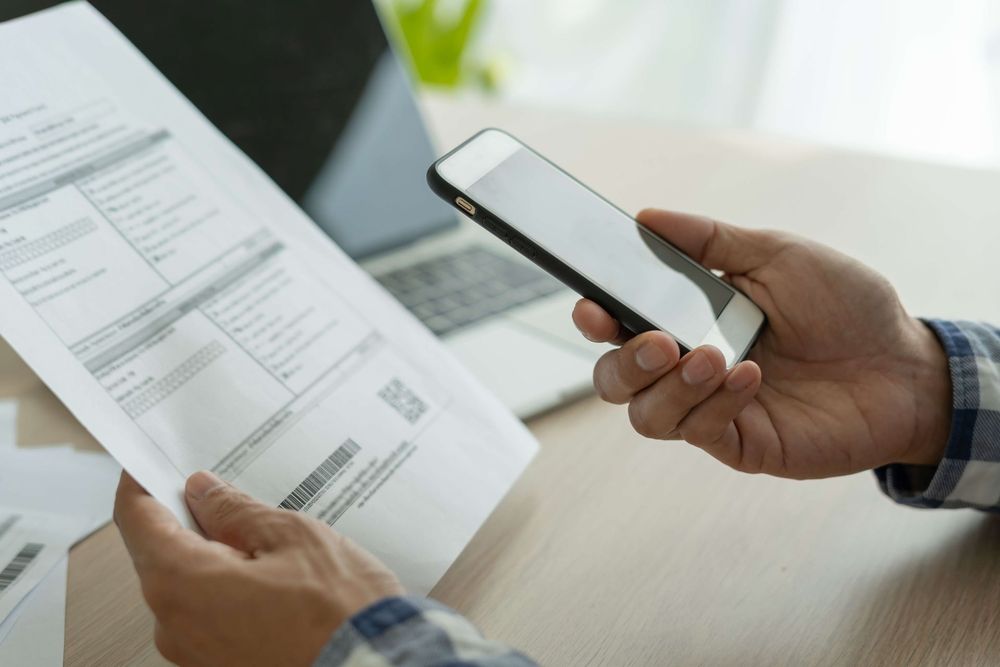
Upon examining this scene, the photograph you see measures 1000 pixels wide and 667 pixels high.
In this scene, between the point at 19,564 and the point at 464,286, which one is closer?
the point at 19,564

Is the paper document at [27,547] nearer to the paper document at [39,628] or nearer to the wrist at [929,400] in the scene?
the paper document at [39,628]

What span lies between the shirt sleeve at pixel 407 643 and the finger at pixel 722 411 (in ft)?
0.65

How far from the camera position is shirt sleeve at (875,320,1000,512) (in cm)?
52

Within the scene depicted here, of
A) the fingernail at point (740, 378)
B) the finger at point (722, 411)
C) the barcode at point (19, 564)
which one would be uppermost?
the barcode at point (19, 564)

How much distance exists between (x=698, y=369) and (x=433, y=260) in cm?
40

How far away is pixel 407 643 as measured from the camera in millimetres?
359

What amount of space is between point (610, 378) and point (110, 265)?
0.94 feet

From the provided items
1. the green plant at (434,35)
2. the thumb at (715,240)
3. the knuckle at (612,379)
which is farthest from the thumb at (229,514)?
the green plant at (434,35)

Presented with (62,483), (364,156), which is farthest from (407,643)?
(364,156)

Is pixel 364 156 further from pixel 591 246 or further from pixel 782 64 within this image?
pixel 782 64

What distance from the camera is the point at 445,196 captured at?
20.9 inches

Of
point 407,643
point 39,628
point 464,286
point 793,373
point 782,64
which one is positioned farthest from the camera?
point 782,64

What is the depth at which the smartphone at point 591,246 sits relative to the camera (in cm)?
53

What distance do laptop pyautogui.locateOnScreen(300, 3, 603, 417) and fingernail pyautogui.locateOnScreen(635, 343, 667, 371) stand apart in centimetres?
15
